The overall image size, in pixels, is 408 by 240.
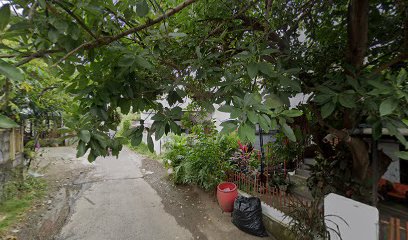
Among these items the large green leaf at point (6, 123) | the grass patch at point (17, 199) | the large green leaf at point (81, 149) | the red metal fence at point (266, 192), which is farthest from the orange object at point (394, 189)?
the grass patch at point (17, 199)

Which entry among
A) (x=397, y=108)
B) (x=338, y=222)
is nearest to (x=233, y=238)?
(x=338, y=222)

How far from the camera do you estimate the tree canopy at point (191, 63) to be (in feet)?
3.79

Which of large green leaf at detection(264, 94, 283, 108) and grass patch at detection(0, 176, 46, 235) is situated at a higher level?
large green leaf at detection(264, 94, 283, 108)

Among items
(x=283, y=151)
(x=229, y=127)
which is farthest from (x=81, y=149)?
(x=283, y=151)

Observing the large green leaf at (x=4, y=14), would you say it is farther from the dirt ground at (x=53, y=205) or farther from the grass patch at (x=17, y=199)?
the grass patch at (x=17, y=199)

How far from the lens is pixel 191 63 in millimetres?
1955

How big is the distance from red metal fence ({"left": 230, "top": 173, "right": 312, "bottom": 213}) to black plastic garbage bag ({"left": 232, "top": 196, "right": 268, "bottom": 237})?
0.32 meters

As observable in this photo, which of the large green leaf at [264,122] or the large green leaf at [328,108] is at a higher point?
the large green leaf at [328,108]

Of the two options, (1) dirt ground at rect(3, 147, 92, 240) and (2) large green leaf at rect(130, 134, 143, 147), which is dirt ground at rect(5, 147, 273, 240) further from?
(2) large green leaf at rect(130, 134, 143, 147)

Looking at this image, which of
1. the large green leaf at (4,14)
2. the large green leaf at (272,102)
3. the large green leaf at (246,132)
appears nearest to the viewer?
the large green leaf at (4,14)

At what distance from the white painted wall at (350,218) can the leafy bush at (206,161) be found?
2.86 metres

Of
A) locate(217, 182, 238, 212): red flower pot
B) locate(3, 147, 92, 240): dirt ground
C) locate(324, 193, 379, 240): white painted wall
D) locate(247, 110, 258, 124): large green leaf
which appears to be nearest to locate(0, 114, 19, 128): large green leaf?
locate(247, 110, 258, 124): large green leaf

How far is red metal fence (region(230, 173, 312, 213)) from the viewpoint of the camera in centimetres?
396

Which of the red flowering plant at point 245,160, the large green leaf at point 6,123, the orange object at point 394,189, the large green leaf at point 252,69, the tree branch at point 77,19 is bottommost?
the orange object at point 394,189
